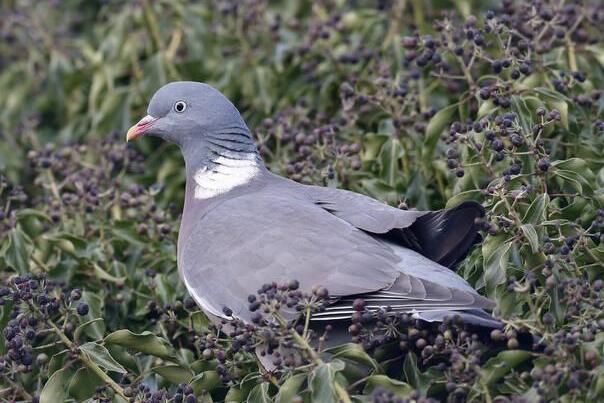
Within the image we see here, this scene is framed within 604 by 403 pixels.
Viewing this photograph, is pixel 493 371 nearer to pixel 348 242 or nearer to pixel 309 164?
pixel 348 242

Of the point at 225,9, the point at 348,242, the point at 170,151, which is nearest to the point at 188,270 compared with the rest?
the point at 348,242

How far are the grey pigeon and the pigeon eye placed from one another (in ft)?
1.01

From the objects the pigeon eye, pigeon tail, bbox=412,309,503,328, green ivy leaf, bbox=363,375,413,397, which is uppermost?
the pigeon eye

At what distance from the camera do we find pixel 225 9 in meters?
6.98

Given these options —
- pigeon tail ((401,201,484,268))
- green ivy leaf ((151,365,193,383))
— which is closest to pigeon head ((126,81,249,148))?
pigeon tail ((401,201,484,268))

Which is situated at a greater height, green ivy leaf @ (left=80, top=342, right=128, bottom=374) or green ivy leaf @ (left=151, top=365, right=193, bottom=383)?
green ivy leaf @ (left=80, top=342, right=128, bottom=374)

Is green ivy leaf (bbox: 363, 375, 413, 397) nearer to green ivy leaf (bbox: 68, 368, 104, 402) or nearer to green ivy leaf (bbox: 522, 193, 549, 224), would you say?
green ivy leaf (bbox: 522, 193, 549, 224)

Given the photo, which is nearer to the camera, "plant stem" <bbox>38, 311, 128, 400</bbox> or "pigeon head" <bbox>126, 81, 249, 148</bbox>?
"plant stem" <bbox>38, 311, 128, 400</bbox>

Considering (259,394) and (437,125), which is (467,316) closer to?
(259,394)

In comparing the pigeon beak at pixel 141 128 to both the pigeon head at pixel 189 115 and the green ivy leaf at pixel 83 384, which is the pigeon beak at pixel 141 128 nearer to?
the pigeon head at pixel 189 115

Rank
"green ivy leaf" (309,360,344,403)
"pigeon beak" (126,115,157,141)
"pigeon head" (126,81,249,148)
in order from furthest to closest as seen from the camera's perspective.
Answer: "pigeon beak" (126,115,157,141), "pigeon head" (126,81,249,148), "green ivy leaf" (309,360,344,403)

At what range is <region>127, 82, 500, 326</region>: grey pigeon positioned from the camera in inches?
171

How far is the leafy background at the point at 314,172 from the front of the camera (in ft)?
13.3

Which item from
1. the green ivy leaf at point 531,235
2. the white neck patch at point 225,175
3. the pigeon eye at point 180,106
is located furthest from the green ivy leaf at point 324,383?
the pigeon eye at point 180,106
